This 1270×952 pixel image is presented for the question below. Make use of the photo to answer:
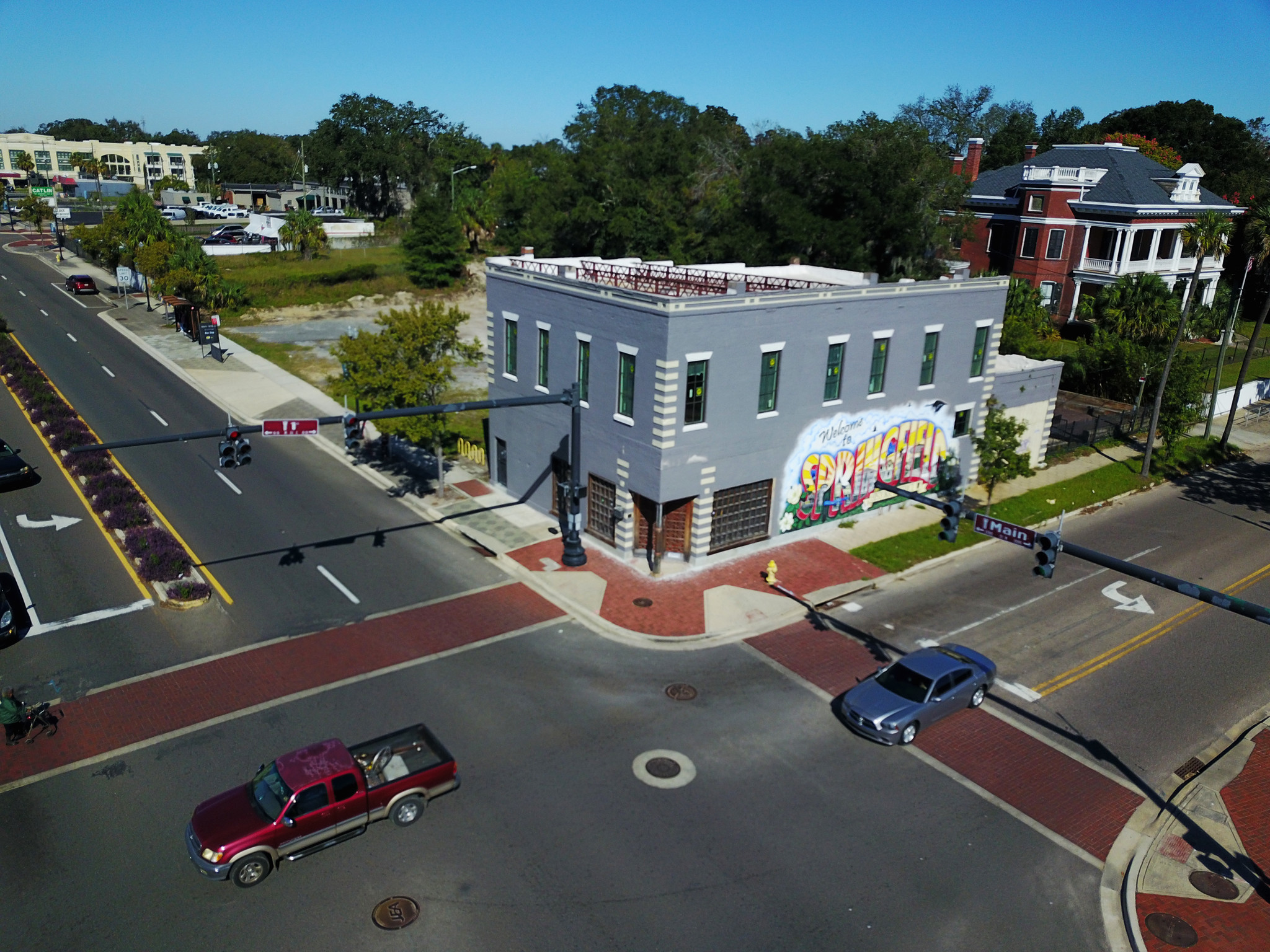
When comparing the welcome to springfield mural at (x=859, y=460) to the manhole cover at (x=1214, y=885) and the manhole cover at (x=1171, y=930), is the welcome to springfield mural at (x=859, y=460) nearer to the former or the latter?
the manhole cover at (x=1214, y=885)

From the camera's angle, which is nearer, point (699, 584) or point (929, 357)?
point (699, 584)

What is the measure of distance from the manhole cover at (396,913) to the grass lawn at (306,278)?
202 feet

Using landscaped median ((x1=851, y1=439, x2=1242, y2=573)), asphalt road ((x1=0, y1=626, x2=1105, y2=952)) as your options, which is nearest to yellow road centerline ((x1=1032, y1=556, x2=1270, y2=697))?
landscaped median ((x1=851, y1=439, x2=1242, y2=573))

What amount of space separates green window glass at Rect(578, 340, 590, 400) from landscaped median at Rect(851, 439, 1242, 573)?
35.3 ft

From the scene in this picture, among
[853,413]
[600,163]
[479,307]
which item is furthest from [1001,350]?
[479,307]

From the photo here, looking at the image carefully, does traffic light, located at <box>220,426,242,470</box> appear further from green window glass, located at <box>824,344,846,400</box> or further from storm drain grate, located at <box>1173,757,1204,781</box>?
storm drain grate, located at <box>1173,757,1204,781</box>

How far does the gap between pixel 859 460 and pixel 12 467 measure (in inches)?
1271

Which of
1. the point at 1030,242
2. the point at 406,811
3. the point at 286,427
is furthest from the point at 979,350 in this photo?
the point at 1030,242

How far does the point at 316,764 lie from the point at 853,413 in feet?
72.0

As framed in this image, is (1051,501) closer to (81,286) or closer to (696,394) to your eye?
(696,394)

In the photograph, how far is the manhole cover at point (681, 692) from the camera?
2234 centimetres

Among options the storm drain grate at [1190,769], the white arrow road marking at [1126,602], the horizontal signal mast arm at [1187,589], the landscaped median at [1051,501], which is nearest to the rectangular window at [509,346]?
the landscaped median at [1051,501]

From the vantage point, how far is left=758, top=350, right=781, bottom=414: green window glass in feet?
95.6

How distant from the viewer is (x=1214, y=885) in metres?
17.1
